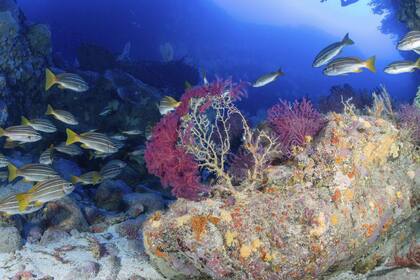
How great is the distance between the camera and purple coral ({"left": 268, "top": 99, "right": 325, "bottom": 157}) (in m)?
4.10

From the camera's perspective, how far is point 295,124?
4188 millimetres

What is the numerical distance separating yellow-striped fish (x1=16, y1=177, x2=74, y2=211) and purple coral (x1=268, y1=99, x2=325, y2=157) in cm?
307

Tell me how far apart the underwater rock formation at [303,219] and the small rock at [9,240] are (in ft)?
7.79

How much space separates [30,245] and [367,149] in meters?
4.73

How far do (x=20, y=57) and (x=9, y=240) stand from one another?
6.26 m

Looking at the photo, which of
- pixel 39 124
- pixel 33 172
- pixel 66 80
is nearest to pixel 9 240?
pixel 33 172

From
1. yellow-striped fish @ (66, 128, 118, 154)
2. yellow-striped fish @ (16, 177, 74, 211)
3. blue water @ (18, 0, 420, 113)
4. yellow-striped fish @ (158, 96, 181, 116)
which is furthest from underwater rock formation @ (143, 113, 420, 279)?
blue water @ (18, 0, 420, 113)

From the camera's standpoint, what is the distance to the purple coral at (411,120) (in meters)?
4.50

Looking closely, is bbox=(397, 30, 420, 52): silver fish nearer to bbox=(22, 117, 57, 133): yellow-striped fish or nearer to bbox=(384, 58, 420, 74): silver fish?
bbox=(384, 58, 420, 74): silver fish

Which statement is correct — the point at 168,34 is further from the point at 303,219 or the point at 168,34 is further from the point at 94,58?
the point at 303,219

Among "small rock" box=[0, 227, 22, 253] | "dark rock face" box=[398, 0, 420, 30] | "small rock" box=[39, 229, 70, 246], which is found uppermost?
"dark rock face" box=[398, 0, 420, 30]

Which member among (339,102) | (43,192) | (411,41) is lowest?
(43,192)

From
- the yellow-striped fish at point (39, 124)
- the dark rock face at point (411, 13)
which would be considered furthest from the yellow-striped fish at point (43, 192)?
the dark rock face at point (411, 13)

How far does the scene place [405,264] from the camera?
3.72 metres
